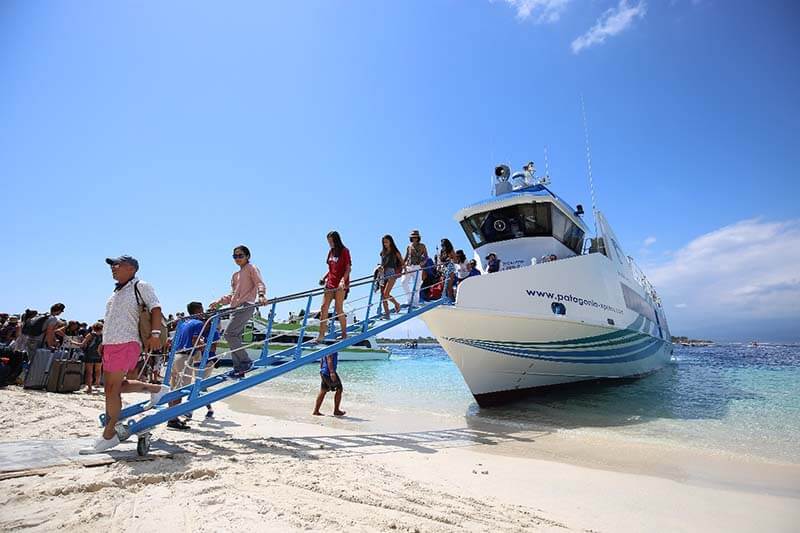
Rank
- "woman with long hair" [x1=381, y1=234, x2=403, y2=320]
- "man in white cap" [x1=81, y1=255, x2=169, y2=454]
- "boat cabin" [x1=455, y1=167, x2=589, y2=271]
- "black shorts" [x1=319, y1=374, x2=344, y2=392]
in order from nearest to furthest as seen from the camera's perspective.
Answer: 1. "man in white cap" [x1=81, y1=255, x2=169, y2=454]
2. "black shorts" [x1=319, y1=374, x2=344, y2=392]
3. "woman with long hair" [x1=381, y1=234, x2=403, y2=320]
4. "boat cabin" [x1=455, y1=167, x2=589, y2=271]

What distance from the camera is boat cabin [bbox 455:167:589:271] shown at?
34.2ft

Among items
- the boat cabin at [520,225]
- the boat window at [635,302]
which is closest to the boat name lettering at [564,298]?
the boat cabin at [520,225]

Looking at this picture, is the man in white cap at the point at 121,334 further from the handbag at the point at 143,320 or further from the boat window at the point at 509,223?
the boat window at the point at 509,223

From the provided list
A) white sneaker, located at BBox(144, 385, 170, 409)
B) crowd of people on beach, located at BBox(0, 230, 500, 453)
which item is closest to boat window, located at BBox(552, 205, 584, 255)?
crowd of people on beach, located at BBox(0, 230, 500, 453)

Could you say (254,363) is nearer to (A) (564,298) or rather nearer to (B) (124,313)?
(B) (124,313)

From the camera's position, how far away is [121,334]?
3598 mm

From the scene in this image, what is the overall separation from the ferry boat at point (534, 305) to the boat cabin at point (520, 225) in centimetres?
3

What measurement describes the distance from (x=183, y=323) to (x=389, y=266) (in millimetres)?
3620

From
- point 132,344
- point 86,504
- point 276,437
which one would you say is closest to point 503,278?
point 276,437

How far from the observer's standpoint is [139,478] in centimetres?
288

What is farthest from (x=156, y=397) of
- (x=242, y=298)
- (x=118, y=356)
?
(x=242, y=298)

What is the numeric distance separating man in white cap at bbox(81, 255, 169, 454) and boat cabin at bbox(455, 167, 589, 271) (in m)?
7.96

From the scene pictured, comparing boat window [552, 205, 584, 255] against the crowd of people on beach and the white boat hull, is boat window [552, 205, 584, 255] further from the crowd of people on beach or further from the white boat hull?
the crowd of people on beach

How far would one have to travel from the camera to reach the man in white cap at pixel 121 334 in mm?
3574
